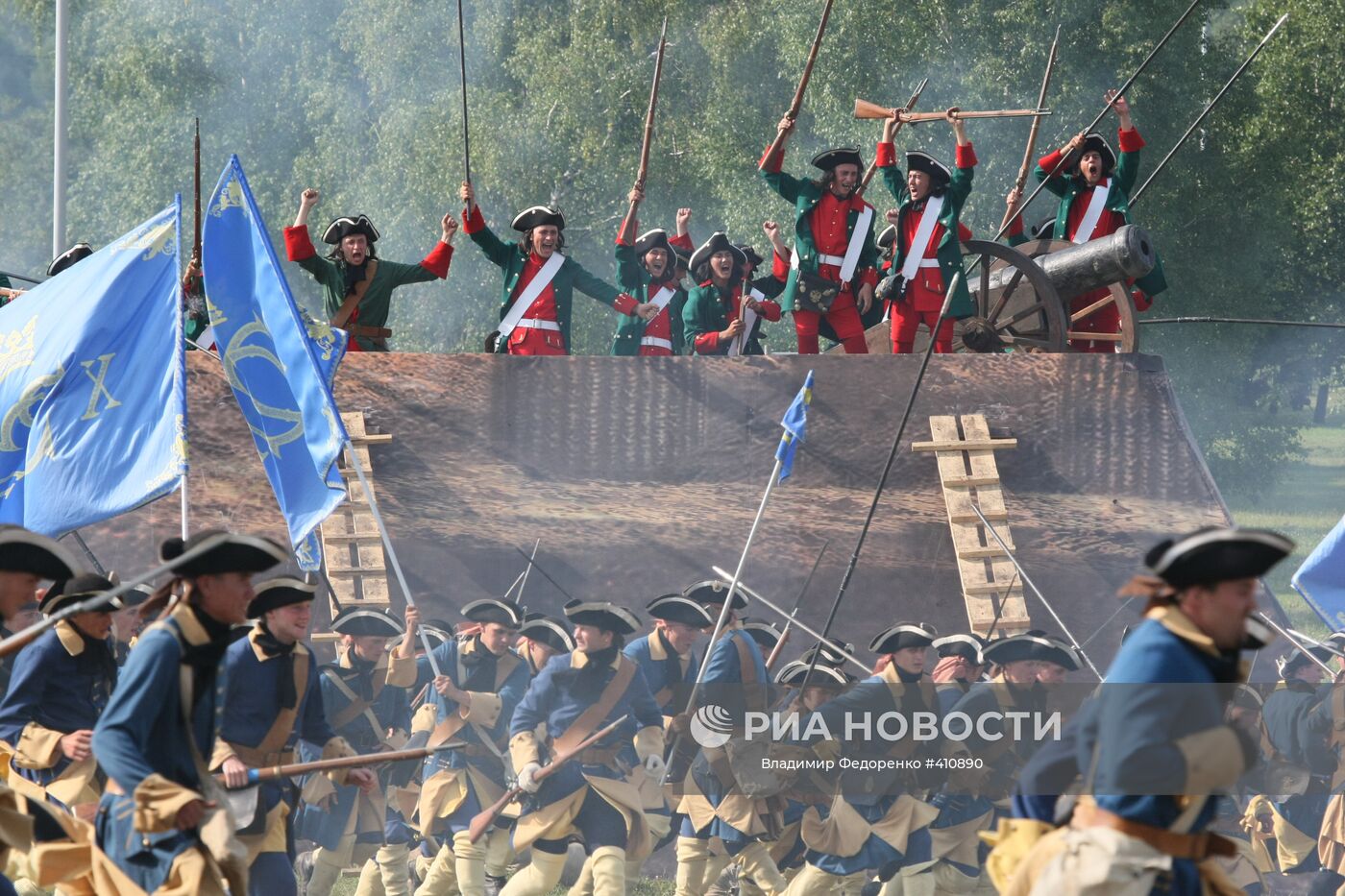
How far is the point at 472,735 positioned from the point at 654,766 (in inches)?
42.6

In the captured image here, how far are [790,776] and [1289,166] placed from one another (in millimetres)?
16563

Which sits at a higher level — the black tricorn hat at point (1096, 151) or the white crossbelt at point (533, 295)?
the black tricorn hat at point (1096, 151)

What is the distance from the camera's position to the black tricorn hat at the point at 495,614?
34.1ft

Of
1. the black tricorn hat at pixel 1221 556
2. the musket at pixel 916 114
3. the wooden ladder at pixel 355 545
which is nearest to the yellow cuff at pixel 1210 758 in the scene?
the black tricorn hat at pixel 1221 556

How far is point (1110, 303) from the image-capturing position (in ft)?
40.5

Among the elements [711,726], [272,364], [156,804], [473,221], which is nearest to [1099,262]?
[473,221]

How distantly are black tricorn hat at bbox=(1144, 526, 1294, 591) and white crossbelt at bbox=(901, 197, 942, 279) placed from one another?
7089 mm

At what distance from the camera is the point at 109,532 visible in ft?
39.0

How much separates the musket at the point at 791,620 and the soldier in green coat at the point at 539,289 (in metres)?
2.16

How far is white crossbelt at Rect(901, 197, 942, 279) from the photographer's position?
1190 cm

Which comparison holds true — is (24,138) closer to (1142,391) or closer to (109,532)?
(109,532)

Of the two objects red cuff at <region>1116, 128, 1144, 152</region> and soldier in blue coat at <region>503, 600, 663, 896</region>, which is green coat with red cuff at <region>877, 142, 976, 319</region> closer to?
red cuff at <region>1116, 128, 1144, 152</region>

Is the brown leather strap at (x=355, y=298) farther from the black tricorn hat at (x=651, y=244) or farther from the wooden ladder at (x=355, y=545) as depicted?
the black tricorn hat at (x=651, y=244)

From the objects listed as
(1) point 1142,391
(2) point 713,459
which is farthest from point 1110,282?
(2) point 713,459
